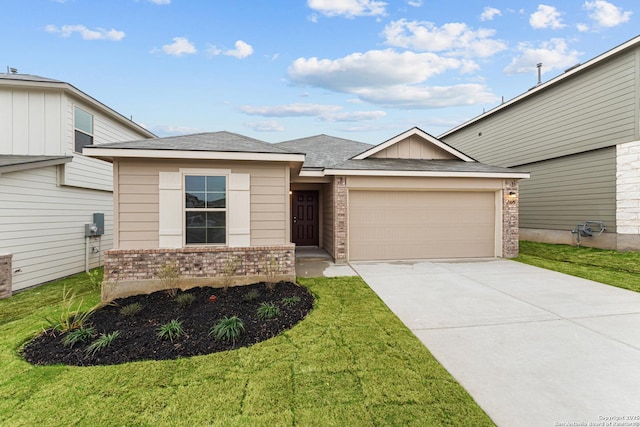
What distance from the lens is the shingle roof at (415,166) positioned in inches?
319

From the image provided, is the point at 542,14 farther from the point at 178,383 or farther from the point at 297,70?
the point at 178,383

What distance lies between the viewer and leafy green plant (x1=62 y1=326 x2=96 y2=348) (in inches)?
136

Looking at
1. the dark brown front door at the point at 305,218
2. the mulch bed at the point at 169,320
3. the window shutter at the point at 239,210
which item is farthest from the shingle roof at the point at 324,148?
the mulch bed at the point at 169,320

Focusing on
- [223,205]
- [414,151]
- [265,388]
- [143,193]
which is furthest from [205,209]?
[414,151]

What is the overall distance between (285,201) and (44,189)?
625 centimetres

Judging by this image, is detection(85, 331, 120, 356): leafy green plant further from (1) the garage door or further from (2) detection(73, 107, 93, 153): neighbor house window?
(2) detection(73, 107, 93, 153): neighbor house window

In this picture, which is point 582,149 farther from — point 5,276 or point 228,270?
point 5,276

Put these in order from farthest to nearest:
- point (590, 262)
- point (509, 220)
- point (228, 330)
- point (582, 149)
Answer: point (582, 149)
point (509, 220)
point (590, 262)
point (228, 330)

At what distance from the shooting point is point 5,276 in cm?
603

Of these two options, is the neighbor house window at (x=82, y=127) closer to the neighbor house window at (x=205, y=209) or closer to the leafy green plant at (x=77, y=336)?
the neighbor house window at (x=205, y=209)

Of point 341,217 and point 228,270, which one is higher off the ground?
point 341,217

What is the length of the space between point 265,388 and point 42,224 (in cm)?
792

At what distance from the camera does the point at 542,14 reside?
36.4 ft

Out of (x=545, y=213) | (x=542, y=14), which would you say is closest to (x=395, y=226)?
(x=545, y=213)
